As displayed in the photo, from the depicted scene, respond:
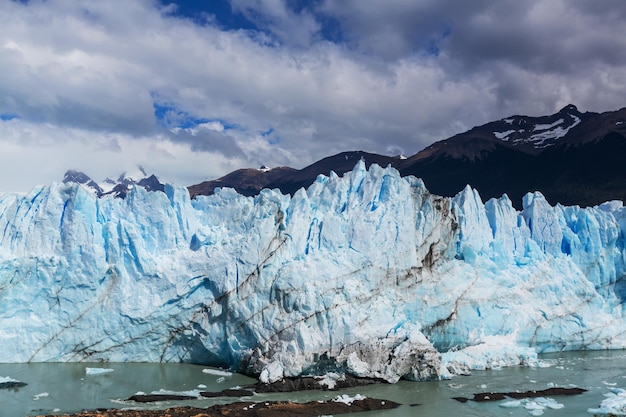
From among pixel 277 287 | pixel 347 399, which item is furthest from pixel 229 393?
pixel 277 287

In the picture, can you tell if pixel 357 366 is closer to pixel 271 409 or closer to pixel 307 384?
pixel 307 384

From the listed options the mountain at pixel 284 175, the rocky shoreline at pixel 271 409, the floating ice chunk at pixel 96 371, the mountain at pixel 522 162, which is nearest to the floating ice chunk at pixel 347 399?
the rocky shoreline at pixel 271 409

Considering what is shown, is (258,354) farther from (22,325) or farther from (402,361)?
(22,325)

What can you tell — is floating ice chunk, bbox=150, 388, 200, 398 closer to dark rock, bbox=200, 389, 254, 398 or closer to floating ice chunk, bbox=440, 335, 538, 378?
dark rock, bbox=200, 389, 254, 398

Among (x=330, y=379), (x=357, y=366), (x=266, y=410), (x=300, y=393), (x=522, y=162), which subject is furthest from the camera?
(x=522, y=162)

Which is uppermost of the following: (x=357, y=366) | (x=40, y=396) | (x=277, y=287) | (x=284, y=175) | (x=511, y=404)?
(x=284, y=175)

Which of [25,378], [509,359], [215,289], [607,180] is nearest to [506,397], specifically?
[509,359]
